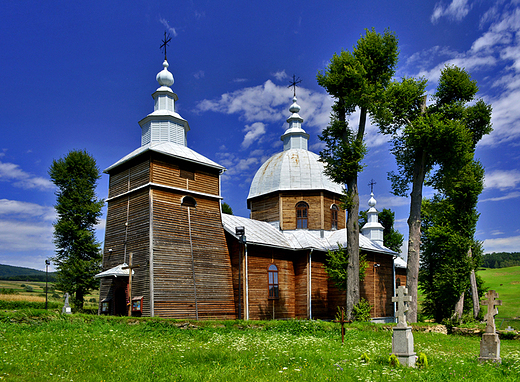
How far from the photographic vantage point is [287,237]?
24859 mm

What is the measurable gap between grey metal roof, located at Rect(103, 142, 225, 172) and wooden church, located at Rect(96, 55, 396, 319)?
0.21ft

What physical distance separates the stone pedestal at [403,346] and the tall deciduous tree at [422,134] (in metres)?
10.0

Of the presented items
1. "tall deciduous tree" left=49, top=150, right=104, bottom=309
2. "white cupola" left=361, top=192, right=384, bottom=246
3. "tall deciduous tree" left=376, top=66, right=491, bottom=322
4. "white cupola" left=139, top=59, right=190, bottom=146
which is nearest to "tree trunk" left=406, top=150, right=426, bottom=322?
"tall deciduous tree" left=376, top=66, right=491, bottom=322

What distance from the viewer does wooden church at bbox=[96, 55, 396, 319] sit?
1828 cm

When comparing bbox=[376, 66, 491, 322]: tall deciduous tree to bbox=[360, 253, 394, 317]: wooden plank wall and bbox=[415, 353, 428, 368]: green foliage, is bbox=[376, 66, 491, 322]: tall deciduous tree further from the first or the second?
bbox=[415, 353, 428, 368]: green foliage

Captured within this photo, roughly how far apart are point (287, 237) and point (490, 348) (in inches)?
604

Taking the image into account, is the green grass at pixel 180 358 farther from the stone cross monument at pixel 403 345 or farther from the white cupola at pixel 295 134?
the white cupola at pixel 295 134

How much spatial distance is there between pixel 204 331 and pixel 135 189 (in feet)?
28.5

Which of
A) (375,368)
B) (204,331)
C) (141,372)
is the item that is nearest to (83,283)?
(204,331)

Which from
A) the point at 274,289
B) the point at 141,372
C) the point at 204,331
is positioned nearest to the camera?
the point at 141,372

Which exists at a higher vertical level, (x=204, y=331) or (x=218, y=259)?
(x=218, y=259)

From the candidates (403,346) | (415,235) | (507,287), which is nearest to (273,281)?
(415,235)

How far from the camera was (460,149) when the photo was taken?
1920cm

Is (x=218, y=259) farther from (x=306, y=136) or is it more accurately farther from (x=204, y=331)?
(x=306, y=136)
